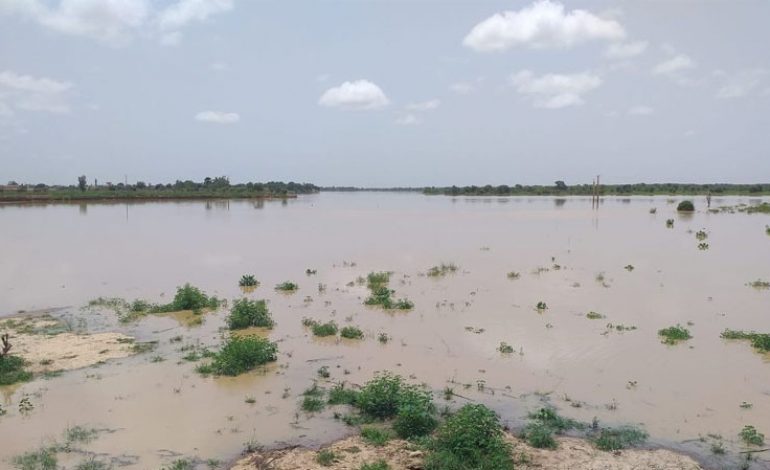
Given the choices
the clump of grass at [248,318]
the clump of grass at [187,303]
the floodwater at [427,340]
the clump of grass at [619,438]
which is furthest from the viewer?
the clump of grass at [187,303]

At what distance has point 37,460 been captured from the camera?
6043 millimetres

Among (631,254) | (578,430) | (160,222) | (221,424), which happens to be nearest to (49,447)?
(221,424)

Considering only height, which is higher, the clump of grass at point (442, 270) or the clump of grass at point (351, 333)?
the clump of grass at point (442, 270)

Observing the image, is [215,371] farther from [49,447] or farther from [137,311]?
[137,311]

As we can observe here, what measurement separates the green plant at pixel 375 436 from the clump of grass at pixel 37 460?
11.1 ft

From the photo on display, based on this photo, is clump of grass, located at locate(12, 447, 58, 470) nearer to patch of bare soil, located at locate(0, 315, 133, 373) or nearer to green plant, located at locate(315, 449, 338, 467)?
green plant, located at locate(315, 449, 338, 467)

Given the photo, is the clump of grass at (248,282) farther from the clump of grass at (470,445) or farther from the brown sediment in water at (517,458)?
the clump of grass at (470,445)

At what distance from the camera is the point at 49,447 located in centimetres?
638

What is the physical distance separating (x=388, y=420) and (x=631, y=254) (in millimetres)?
18622

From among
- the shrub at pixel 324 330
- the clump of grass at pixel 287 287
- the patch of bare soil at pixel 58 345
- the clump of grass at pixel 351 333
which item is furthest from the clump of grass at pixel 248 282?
the clump of grass at pixel 351 333

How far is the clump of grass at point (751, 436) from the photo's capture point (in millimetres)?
6414

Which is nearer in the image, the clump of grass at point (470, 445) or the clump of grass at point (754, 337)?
the clump of grass at point (470, 445)

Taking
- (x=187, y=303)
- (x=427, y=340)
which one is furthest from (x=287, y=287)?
(x=427, y=340)

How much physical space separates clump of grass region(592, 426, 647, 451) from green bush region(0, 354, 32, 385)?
27.8ft
